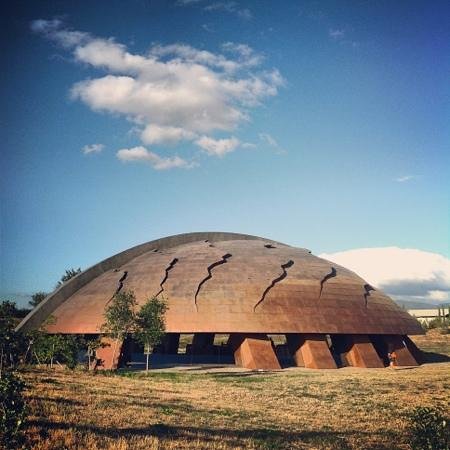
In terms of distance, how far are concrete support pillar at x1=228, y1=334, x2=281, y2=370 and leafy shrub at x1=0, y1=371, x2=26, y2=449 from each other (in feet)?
88.1

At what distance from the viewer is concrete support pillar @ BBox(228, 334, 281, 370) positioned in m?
36.3

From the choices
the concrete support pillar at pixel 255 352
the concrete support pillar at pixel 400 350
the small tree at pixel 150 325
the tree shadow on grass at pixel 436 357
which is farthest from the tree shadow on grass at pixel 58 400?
the tree shadow on grass at pixel 436 357

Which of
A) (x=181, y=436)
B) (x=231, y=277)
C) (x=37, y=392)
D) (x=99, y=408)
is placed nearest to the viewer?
(x=181, y=436)

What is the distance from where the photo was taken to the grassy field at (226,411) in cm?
1293

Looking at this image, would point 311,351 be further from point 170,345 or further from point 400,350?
point 170,345

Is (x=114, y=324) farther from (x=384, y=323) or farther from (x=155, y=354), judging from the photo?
(x=384, y=323)

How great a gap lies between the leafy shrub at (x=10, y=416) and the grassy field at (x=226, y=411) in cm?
75

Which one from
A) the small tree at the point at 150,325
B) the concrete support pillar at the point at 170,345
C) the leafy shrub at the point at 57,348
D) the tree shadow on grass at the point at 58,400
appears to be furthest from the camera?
the concrete support pillar at the point at 170,345

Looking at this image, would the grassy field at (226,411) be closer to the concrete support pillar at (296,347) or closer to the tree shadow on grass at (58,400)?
the tree shadow on grass at (58,400)

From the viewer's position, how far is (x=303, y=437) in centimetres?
1417

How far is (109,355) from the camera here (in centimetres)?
3650

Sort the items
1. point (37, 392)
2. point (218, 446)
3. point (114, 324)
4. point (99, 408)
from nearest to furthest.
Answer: point (218, 446)
point (99, 408)
point (37, 392)
point (114, 324)

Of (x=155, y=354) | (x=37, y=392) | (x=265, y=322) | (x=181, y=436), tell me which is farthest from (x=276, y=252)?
(x=181, y=436)

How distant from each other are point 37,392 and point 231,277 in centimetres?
2367
